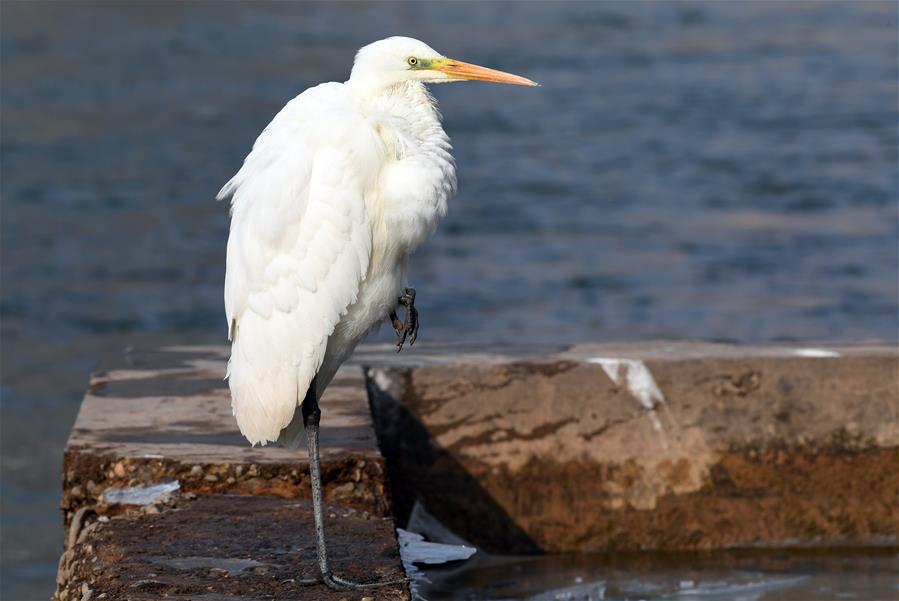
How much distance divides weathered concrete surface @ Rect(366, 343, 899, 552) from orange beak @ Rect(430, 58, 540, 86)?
1566 mm

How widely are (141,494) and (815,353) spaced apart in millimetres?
2750

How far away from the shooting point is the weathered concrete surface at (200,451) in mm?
4586

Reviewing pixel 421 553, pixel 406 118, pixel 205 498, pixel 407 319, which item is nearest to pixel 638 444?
pixel 421 553

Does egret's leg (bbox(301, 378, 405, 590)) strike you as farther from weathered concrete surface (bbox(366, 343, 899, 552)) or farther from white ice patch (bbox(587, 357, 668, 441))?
white ice patch (bbox(587, 357, 668, 441))

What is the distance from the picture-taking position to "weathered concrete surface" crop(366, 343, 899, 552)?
5629 mm

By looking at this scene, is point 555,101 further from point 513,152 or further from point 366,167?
point 366,167

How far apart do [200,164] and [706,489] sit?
10.6 metres

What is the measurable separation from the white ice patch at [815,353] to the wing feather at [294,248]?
2.42 m

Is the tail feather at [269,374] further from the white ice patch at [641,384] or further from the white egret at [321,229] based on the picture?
the white ice patch at [641,384]

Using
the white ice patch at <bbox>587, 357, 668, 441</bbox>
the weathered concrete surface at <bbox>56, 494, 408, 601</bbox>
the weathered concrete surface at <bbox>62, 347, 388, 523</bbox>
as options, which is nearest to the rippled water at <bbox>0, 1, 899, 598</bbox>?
the weathered concrete surface at <bbox>62, 347, 388, 523</bbox>

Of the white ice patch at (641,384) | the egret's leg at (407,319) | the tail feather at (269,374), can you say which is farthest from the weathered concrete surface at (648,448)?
the tail feather at (269,374)

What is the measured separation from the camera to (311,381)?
4.11 meters

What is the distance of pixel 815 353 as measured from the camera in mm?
5766

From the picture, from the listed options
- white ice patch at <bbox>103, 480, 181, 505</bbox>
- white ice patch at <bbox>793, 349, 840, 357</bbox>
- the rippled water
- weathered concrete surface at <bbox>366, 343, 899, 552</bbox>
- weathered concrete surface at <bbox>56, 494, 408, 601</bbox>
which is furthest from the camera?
the rippled water
